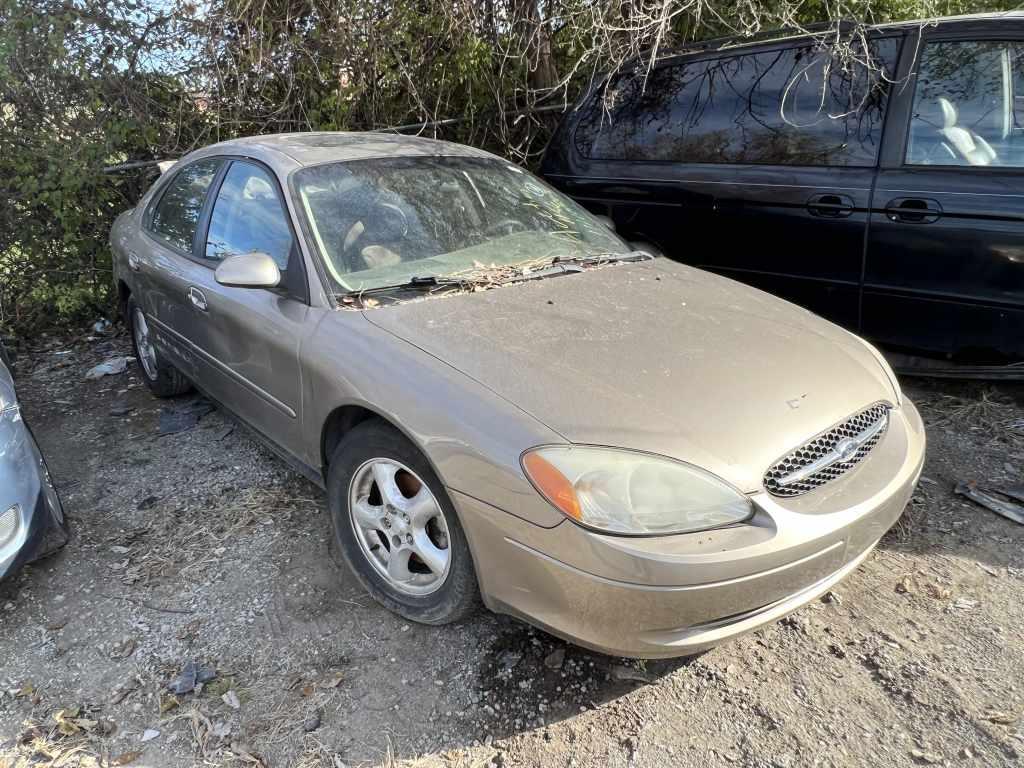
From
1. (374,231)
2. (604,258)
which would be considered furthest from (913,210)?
(374,231)

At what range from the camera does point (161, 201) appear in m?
3.95

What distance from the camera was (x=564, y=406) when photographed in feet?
6.61

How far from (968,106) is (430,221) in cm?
253

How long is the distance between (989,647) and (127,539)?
3.22 metres

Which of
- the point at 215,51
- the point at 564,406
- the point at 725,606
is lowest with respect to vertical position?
the point at 725,606

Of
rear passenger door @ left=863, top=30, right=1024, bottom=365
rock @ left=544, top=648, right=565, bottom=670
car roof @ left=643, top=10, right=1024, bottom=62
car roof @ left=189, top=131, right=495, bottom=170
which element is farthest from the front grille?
car roof @ left=643, top=10, right=1024, bottom=62

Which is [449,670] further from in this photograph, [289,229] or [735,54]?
[735,54]

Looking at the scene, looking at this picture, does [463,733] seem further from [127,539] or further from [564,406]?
[127,539]

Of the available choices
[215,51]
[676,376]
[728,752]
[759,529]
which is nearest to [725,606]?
[759,529]

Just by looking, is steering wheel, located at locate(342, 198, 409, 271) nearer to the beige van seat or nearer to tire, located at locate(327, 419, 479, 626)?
tire, located at locate(327, 419, 479, 626)

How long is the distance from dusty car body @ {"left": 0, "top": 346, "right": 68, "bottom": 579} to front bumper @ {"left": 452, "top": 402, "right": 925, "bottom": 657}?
1.62 meters

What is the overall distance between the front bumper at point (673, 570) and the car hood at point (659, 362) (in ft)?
0.59

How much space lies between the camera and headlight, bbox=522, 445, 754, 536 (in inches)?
72.9

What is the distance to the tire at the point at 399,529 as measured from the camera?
2215 millimetres
